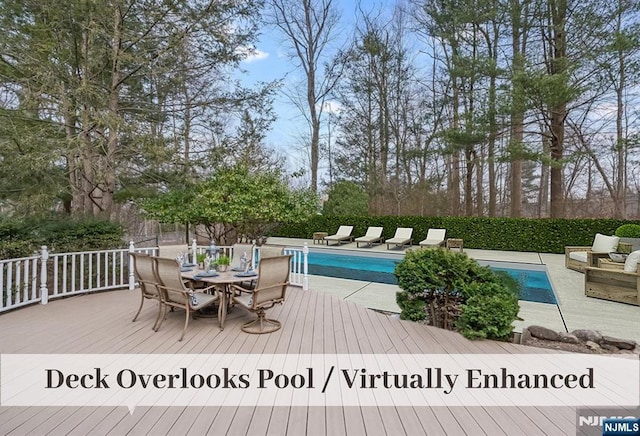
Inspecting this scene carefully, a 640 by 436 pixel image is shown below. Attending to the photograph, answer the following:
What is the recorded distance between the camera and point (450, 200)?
16109mm

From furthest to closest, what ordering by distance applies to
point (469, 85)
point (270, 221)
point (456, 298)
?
point (469, 85)
point (270, 221)
point (456, 298)

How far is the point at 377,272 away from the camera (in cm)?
946

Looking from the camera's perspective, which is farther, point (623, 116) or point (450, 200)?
point (450, 200)

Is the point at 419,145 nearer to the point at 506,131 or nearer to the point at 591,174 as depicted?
the point at 506,131

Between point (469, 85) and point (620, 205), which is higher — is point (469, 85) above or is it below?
above

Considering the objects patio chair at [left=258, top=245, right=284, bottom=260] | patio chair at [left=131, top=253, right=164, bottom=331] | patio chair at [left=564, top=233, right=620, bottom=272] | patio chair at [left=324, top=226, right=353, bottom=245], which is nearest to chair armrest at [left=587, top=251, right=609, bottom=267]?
patio chair at [left=564, top=233, right=620, bottom=272]

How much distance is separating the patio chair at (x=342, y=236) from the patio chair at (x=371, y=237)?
26.3 inches

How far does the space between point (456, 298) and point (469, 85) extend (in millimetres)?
13216

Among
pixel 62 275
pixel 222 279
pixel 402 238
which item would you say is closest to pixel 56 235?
pixel 62 275

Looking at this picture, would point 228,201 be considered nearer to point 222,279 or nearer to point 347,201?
point 222,279

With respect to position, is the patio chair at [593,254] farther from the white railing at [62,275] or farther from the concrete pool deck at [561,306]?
the white railing at [62,275]

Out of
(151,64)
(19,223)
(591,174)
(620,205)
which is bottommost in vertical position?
(19,223)

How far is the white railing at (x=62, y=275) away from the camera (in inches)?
182

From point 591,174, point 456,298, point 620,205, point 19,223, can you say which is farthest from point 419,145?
point 19,223
